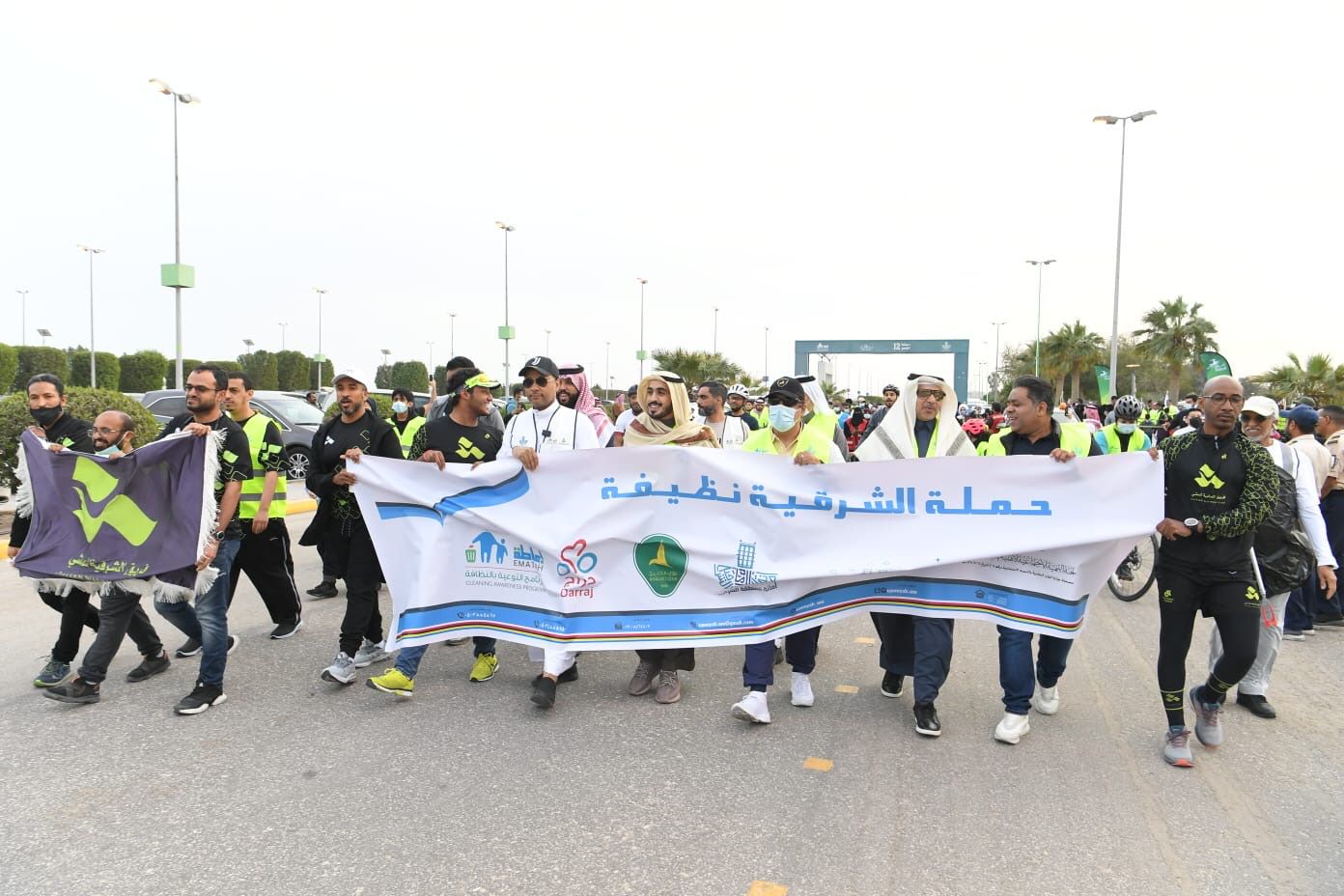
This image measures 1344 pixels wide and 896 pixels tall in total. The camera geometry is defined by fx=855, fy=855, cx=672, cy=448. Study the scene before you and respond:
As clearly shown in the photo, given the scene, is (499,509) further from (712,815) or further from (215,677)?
(712,815)

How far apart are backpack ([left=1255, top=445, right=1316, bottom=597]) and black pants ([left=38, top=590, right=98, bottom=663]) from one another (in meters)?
6.62

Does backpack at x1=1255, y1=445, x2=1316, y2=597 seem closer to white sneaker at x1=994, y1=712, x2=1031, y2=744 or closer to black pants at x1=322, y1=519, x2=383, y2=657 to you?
white sneaker at x1=994, y1=712, x2=1031, y2=744

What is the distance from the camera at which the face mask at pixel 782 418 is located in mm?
5137

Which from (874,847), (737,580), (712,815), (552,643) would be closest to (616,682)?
(552,643)

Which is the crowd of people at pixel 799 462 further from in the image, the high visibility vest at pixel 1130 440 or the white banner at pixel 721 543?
the white banner at pixel 721 543

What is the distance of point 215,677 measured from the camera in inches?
187

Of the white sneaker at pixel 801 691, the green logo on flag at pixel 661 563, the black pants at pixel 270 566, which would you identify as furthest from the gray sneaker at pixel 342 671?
the white sneaker at pixel 801 691

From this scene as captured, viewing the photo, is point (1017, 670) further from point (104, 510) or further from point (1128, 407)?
point (104, 510)

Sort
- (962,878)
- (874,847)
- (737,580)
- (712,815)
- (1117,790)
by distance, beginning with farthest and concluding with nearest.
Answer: (737,580), (1117,790), (712,815), (874,847), (962,878)

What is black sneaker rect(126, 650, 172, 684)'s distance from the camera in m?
5.16

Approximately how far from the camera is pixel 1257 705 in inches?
190

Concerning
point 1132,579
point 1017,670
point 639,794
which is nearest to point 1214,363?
point 1132,579

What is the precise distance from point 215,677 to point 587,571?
2.15 m

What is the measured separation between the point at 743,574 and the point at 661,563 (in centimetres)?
47
